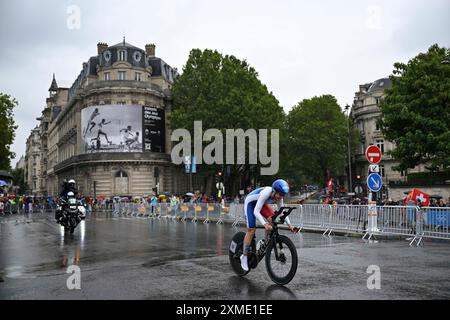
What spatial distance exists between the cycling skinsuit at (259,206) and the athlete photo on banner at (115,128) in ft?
169

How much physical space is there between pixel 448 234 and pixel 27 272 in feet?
37.1

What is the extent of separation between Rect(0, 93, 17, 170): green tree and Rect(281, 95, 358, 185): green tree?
103 feet

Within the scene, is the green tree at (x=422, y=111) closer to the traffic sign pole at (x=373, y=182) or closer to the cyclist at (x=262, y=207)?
the traffic sign pole at (x=373, y=182)

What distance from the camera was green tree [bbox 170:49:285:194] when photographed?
145 feet

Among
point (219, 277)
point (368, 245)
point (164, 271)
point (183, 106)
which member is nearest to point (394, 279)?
point (219, 277)

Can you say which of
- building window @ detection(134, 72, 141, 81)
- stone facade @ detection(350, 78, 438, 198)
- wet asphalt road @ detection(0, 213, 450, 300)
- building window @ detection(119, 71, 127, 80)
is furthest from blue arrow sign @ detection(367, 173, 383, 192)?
stone facade @ detection(350, 78, 438, 198)

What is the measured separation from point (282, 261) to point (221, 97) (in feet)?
127

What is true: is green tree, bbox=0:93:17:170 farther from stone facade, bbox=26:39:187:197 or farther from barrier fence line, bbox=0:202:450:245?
barrier fence line, bbox=0:202:450:245

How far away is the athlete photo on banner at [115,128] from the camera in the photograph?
58.2 m

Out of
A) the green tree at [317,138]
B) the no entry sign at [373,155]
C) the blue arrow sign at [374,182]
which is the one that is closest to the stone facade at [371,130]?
the green tree at [317,138]

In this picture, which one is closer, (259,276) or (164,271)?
(259,276)

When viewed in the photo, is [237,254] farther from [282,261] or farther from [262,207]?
[282,261]

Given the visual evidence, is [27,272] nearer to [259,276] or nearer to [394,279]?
[259,276]

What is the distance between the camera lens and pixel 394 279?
7.80 m
